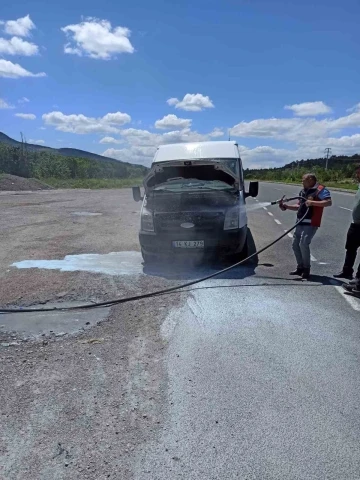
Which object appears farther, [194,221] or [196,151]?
[196,151]

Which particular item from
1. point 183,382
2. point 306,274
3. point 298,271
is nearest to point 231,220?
point 298,271

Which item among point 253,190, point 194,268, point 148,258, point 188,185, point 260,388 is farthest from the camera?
point 253,190

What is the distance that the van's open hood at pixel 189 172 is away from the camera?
25.0 ft

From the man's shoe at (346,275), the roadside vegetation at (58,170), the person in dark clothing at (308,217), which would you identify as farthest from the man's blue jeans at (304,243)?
the roadside vegetation at (58,170)

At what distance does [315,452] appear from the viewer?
2.36 metres

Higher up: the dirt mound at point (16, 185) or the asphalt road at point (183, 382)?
the asphalt road at point (183, 382)

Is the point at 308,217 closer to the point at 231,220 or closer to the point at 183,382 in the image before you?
the point at 231,220

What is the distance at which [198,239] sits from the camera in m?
6.74

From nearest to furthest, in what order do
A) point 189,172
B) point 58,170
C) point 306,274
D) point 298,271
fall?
point 306,274
point 298,271
point 189,172
point 58,170

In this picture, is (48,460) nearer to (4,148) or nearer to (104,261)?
(104,261)

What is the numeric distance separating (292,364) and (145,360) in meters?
1.25

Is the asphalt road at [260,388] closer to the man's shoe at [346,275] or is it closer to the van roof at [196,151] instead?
the man's shoe at [346,275]

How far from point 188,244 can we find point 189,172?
7.11ft

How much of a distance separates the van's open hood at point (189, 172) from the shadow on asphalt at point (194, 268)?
4.72 ft
